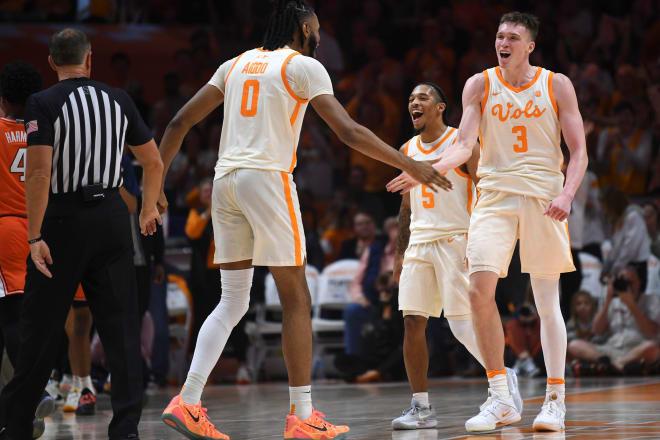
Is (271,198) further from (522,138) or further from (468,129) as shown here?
(522,138)

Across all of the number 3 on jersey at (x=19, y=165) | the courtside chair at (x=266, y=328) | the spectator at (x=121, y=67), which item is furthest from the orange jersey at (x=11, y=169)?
the spectator at (x=121, y=67)

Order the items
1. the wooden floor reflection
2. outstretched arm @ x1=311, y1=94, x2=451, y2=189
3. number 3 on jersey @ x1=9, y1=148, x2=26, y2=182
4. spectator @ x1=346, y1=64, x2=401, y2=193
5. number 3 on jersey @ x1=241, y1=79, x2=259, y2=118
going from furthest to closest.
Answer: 1. spectator @ x1=346, y1=64, x2=401, y2=193
2. number 3 on jersey @ x1=9, y1=148, x2=26, y2=182
3. the wooden floor reflection
4. number 3 on jersey @ x1=241, y1=79, x2=259, y2=118
5. outstretched arm @ x1=311, y1=94, x2=451, y2=189

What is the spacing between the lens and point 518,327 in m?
11.3

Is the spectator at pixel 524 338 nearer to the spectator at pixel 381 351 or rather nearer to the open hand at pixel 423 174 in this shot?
the spectator at pixel 381 351

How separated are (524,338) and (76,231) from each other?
7.15 metres

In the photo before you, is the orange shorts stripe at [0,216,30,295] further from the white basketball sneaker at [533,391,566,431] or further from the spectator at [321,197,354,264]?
the spectator at [321,197,354,264]

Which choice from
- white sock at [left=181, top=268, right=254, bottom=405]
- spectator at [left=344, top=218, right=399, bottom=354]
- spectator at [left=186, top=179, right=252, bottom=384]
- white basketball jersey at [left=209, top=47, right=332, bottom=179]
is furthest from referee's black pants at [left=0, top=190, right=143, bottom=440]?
spectator at [left=344, top=218, right=399, bottom=354]

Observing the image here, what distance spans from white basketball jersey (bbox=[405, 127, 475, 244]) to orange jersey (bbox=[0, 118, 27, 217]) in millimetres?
2538

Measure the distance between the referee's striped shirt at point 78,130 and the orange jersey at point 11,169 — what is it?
3.97 feet

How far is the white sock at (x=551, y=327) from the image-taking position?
20.4 feet

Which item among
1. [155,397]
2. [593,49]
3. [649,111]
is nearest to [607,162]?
[649,111]

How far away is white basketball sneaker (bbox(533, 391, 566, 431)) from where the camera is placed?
584 cm

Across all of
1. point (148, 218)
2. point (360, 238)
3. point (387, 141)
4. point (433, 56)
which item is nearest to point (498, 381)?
point (148, 218)

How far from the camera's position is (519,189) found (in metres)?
6.17
